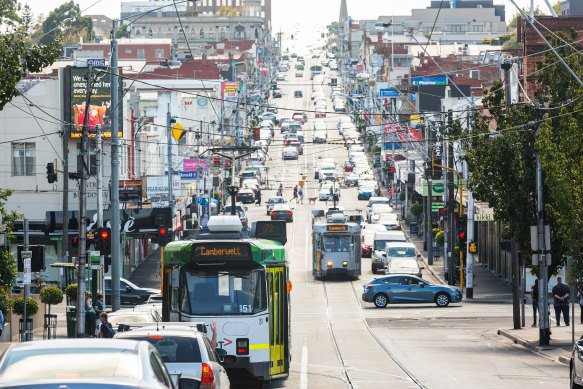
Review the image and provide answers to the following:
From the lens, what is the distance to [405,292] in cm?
4553

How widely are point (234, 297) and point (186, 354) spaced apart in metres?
5.86

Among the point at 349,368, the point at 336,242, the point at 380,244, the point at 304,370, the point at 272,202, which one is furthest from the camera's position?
the point at 272,202

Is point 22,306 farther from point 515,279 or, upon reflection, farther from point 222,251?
point 515,279

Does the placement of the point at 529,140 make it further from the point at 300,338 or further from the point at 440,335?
the point at 300,338

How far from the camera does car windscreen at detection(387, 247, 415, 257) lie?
56062 mm

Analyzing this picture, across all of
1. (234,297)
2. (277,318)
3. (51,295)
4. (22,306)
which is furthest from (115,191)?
(277,318)

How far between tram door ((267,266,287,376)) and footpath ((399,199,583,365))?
8760 mm

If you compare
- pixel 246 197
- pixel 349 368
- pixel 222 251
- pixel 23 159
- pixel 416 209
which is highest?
pixel 23 159

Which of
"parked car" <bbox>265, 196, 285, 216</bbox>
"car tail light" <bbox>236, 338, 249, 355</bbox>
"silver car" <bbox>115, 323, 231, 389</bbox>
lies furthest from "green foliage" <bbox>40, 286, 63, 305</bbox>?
"parked car" <bbox>265, 196, 285, 216</bbox>

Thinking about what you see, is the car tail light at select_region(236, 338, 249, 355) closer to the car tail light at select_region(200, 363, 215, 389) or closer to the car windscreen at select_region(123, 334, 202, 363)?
the car windscreen at select_region(123, 334, 202, 363)

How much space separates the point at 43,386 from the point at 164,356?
263 inches

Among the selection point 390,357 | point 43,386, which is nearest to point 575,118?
point 390,357

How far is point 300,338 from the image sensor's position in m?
33.9

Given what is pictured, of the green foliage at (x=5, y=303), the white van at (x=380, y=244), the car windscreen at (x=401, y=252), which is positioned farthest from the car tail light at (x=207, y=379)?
the white van at (x=380, y=244)
